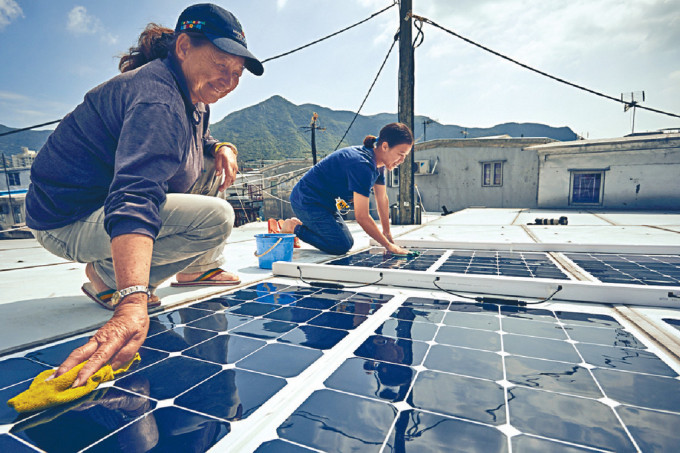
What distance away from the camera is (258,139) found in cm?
10450

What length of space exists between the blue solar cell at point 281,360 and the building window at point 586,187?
16.4 metres

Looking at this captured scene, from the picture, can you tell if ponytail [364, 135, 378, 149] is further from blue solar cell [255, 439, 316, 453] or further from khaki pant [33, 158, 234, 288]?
blue solar cell [255, 439, 316, 453]

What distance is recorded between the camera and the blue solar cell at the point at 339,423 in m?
0.88

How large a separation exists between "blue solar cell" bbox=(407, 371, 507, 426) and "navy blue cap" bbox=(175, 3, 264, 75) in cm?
163

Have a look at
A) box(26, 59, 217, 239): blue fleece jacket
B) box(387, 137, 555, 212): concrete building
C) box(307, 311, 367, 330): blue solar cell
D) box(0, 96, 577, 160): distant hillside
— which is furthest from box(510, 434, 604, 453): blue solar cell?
box(0, 96, 577, 160): distant hillside

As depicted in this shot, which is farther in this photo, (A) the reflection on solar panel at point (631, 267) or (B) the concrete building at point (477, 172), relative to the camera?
(B) the concrete building at point (477, 172)

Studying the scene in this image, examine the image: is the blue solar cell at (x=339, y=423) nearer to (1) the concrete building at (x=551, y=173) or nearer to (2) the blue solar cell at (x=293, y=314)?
(2) the blue solar cell at (x=293, y=314)

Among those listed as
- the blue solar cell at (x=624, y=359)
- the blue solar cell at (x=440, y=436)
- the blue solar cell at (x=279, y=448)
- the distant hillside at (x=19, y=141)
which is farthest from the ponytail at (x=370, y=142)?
the distant hillside at (x=19, y=141)

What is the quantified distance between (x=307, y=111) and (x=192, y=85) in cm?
14790

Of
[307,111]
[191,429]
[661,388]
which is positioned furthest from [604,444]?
[307,111]

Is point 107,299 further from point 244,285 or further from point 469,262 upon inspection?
point 469,262

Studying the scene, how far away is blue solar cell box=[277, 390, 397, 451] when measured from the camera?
88cm

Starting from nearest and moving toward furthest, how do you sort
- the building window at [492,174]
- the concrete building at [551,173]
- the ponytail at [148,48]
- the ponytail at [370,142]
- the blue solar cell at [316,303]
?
the ponytail at [148,48] < the blue solar cell at [316,303] < the ponytail at [370,142] < the concrete building at [551,173] < the building window at [492,174]

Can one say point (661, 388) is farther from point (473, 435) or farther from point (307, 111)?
point (307, 111)
